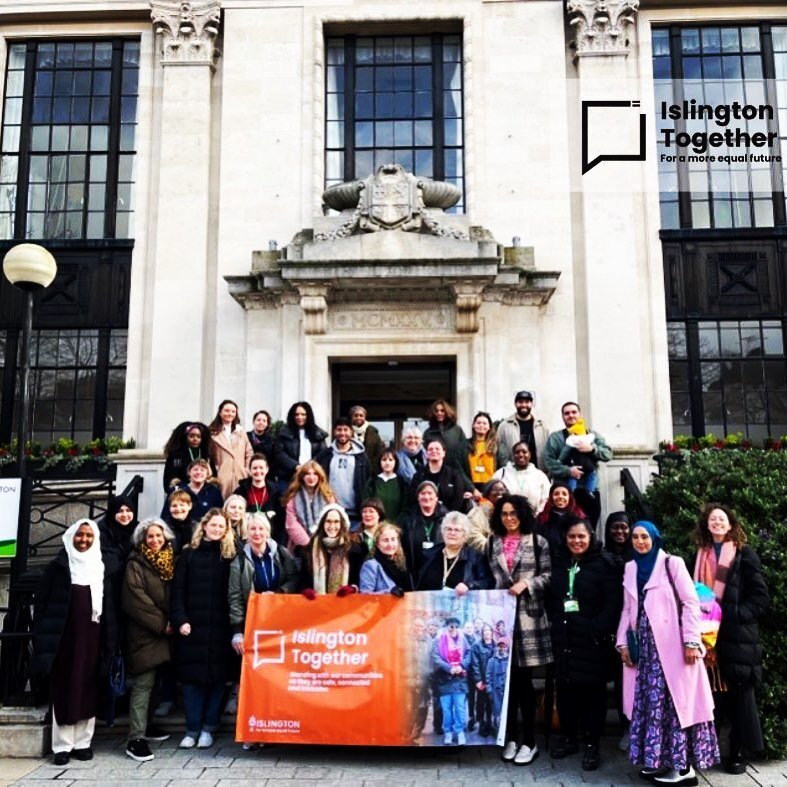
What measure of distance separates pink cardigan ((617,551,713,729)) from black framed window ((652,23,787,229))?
9.07 metres

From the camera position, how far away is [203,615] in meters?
7.14

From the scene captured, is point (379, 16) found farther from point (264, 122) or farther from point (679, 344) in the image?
point (679, 344)

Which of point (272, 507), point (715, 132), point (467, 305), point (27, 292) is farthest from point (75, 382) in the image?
point (715, 132)

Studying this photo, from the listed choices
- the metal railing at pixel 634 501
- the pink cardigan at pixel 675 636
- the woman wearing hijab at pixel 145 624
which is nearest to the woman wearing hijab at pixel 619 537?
the pink cardigan at pixel 675 636

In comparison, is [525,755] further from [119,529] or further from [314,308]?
[314,308]

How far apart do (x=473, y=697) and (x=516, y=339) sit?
7023mm

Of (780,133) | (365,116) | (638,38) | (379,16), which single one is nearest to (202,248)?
(365,116)

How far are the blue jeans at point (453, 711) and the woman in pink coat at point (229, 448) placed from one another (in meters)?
3.86

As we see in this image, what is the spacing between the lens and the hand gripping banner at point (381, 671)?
22.1ft

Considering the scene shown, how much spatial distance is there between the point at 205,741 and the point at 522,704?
2761 millimetres

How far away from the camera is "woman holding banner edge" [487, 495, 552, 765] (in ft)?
22.2

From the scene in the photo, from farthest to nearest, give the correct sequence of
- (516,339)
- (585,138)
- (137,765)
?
(585,138) < (516,339) < (137,765)

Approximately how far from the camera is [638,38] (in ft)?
47.3

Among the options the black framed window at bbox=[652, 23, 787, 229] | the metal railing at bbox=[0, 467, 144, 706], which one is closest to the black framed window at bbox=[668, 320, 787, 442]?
the black framed window at bbox=[652, 23, 787, 229]
